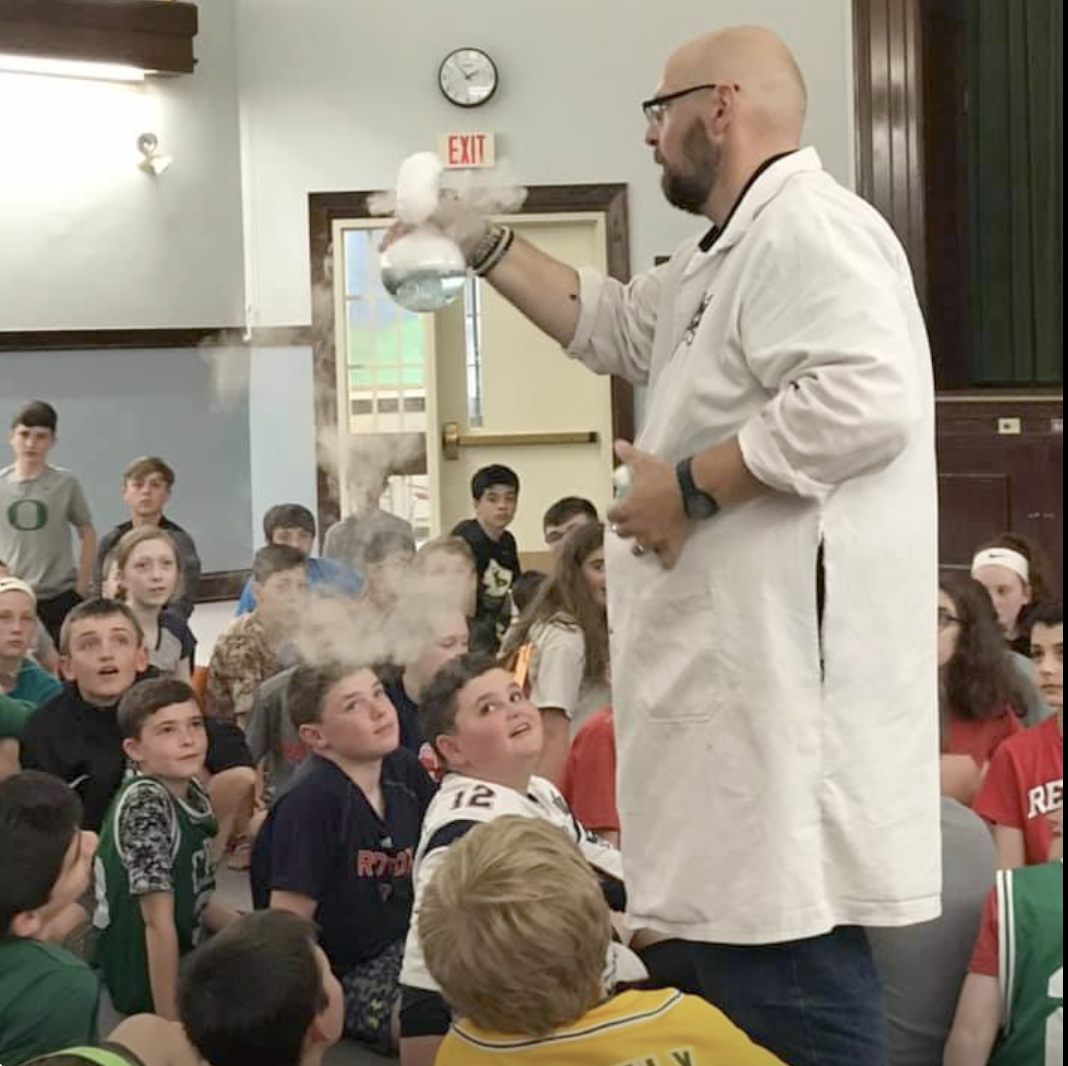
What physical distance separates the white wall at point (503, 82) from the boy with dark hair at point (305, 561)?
3234mm

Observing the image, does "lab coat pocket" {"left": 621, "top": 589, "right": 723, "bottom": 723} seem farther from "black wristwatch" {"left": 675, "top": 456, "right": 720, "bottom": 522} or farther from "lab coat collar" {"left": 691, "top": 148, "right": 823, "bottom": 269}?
"lab coat collar" {"left": 691, "top": 148, "right": 823, "bottom": 269}

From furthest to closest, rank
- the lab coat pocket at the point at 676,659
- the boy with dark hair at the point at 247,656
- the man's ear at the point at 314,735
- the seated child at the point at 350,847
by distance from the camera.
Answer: the boy with dark hair at the point at 247,656
the man's ear at the point at 314,735
the seated child at the point at 350,847
the lab coat pocket at the point at 676,659

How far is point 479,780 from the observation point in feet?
10.6

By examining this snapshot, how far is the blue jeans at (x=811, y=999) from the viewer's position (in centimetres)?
199

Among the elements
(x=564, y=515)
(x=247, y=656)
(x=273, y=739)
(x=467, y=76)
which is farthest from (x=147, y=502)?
(x=467, y=76)

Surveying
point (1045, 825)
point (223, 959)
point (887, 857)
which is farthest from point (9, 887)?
point (1045, 825)

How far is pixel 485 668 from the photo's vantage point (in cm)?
340

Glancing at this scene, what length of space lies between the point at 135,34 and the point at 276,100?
0.79 metres

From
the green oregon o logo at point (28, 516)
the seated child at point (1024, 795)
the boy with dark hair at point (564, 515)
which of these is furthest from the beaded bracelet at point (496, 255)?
the green oregon o logo at point (28, 516)

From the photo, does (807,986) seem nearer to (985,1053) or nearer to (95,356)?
(985,1053)

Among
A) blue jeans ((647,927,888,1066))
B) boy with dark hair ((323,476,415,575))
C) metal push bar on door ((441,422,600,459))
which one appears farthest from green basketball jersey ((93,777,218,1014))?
metal push bar on door ((441,422,600,459))

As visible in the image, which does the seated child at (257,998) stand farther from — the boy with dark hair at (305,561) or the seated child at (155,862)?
the boy with dark hair at (305,561)

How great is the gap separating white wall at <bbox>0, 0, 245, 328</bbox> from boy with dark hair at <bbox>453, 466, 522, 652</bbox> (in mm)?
3030

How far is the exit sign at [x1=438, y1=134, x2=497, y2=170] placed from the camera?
365 inches
